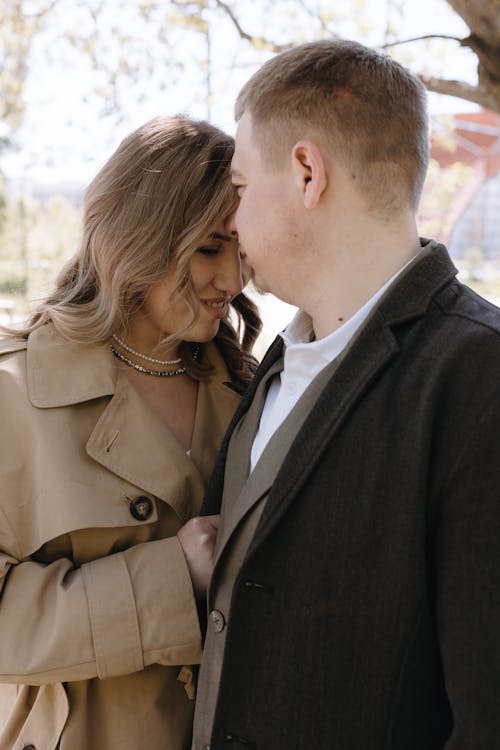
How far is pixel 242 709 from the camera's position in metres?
1.63

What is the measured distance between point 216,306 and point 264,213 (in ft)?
2.20

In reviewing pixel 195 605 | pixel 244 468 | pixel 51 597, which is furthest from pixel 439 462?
pixel 51 597

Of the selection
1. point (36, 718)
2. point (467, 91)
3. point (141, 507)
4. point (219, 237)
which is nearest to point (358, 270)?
point (219, 237)

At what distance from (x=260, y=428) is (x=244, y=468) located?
0.11 m

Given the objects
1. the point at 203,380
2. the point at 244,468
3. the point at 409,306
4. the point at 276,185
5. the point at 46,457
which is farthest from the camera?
the point at 203,380

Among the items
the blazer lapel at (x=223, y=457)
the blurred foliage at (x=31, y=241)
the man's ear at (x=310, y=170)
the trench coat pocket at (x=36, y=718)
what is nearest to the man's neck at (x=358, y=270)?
the man's ear at (x=310, y=170)

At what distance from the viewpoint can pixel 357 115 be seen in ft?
5.47

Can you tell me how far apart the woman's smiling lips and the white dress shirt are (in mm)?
434

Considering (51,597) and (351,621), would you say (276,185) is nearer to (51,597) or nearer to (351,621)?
(351,621)

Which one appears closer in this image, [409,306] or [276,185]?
[409,306]

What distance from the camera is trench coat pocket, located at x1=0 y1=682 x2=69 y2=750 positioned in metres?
2.09

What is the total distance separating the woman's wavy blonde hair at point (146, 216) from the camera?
2.28 m

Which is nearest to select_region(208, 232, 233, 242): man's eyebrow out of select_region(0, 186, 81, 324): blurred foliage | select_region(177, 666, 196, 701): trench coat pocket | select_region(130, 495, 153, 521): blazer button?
select_region(130, 495, 153, 521): blazer button

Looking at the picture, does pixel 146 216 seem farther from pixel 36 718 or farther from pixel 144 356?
pixel 36 718
